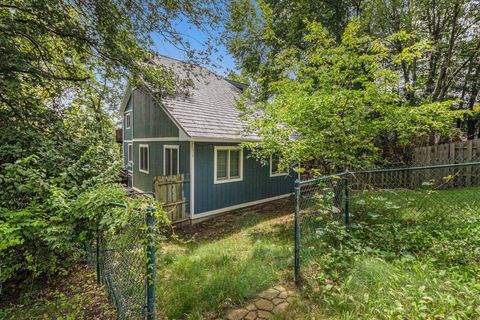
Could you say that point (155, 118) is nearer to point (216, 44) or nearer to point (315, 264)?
point (216, 44)

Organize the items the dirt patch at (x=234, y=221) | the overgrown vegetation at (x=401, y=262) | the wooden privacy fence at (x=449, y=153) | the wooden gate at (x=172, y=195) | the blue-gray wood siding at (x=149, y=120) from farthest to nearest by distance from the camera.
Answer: the blue-gray wood siding at (x=149, y=120)
the wooden privacy fence at (x=449, y=153)
the wooden gate at (x=172, y=195)
the dirt patch at (x=234, y=221)
the overgrown vegetation at (x=401, y=262)

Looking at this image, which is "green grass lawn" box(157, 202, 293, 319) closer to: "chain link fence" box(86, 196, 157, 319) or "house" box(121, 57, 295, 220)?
"chain link fence" box(86, 196, 157, 319)

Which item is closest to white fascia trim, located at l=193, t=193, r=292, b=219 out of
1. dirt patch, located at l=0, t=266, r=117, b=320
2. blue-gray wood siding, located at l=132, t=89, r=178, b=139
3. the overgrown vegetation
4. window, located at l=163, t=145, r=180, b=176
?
window, located at l=163, t=145, r=180, b=176

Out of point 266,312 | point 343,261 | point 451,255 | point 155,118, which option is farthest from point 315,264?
point 155,118

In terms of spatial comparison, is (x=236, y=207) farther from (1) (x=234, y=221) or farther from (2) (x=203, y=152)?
(2) (x=203, y=152)

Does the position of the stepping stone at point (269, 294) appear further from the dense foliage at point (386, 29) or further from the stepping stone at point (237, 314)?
the dense foliage at point (386, 29)

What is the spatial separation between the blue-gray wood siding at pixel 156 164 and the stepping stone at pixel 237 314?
4.57m

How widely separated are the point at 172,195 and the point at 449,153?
9.27 metres

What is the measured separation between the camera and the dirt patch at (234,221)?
6059 mm

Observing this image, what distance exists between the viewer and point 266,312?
264 centimetres

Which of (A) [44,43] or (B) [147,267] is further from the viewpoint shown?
(A) [44,43]

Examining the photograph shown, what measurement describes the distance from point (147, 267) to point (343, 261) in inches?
116

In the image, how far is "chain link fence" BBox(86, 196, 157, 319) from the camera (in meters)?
1.82

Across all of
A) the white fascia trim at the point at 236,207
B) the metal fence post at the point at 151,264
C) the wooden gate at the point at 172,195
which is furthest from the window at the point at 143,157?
the metal fence post at the point at 151,264
